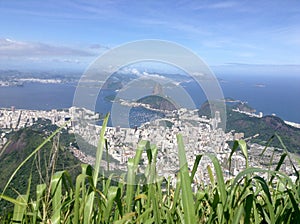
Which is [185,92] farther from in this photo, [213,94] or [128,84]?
[128,84]

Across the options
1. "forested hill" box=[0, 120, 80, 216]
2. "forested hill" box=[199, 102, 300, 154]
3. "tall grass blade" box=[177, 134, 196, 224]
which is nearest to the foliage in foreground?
"tall grass blade" box=[177, 134, 196, 224]

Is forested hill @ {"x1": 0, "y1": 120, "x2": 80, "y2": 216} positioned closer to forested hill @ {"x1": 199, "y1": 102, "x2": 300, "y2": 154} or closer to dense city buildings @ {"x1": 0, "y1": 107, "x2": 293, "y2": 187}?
dense city buildings @ {"x1": 0, "y1": 107, "x2": 293, "y2": 187}

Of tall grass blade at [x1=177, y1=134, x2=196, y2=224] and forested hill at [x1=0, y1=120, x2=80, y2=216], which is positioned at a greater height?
tall grass blade at [x1=177, y1=134, x2=196, y2=224]

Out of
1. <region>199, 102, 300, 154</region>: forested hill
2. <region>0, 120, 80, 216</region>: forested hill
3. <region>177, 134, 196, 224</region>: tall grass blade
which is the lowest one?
<region>199, 102, 300, 154</region>: forested hill

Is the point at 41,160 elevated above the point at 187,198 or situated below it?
below

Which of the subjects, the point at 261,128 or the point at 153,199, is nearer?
the point at 153,199

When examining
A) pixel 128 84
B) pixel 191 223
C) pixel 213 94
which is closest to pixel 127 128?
pixel 128 84

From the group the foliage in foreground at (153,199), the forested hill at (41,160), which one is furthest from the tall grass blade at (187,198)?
the forested hill at (41,160)

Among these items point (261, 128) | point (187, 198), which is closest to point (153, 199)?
point (187, 198)

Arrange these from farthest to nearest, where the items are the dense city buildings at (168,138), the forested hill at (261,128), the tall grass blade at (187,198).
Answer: the forested hill at (261,128) < the dense city buildings at (168,138) < the tall grass blade at (187,198)

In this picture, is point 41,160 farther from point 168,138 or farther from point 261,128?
point 261,128

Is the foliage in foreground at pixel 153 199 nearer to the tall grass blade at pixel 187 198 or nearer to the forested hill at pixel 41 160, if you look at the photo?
the tall grass blade at pixel 187 198

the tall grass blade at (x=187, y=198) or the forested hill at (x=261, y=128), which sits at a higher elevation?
the tall grass blade at (x=187, y=198)
